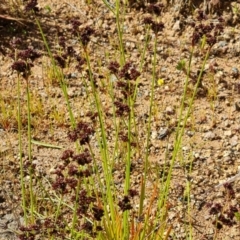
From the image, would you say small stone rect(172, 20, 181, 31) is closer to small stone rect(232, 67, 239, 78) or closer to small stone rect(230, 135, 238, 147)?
small stone rect(232, 67, 239, 78)

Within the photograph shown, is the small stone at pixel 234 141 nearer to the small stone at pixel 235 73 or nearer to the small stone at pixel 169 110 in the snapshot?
the small stone at pixel 169 110

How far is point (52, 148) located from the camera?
4355mm

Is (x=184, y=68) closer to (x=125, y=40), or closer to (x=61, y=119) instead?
(x=125, y=40)

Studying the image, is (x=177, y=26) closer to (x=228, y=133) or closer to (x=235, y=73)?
(x=235, y=73)

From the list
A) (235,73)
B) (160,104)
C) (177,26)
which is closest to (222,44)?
(235,73)

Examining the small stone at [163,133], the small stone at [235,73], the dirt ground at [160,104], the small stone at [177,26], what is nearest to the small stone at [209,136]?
the dirt ground at [160,104]

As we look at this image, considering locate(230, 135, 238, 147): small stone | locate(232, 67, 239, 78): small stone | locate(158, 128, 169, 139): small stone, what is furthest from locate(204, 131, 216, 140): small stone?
locate(232, 67, 239, 78): small stone

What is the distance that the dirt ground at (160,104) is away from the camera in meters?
3.89

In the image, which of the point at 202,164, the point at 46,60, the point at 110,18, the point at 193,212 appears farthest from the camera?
the point at 110,18

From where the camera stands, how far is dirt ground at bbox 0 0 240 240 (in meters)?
3.89

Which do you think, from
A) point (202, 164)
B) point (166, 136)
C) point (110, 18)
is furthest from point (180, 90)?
point (110, 18)

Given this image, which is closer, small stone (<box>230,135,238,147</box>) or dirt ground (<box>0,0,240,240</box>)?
dirt ground (<box>0,0,240,240</box>)

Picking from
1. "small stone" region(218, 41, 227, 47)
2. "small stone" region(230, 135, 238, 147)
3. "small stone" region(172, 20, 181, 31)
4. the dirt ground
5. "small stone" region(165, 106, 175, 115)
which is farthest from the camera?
"small stone" region(172, 20, 181, 31)

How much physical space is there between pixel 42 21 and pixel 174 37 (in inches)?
55.7
